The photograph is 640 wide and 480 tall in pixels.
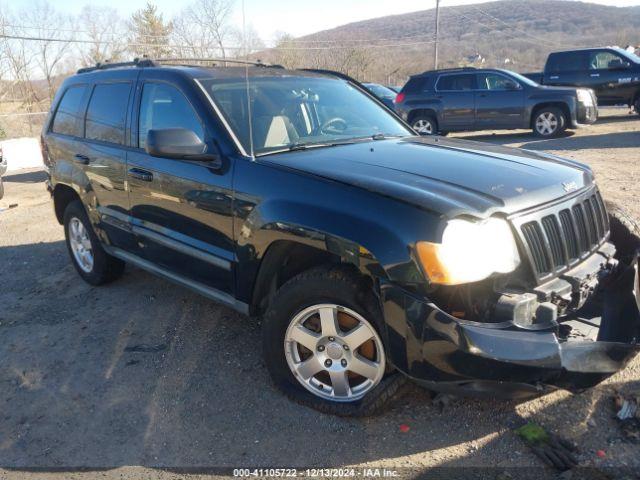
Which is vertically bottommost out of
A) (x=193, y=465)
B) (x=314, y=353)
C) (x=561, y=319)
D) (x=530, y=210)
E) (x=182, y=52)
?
(x=193, y=465)

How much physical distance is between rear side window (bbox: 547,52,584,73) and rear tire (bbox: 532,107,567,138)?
4.78 metres

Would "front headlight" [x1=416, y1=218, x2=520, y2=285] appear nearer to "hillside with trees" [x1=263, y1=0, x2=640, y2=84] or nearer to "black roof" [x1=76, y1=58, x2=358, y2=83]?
"black roof" [x1=76, y1=58, x2=358, y2=83]

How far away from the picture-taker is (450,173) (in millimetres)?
2840

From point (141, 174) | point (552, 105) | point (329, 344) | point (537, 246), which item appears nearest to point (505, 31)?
point (552, 105)

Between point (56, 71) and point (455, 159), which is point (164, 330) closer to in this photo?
point (455, 159)

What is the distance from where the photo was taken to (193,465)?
2641 mm

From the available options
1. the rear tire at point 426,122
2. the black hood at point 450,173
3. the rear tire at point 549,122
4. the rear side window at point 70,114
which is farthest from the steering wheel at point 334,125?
the rear tire at point 549,122

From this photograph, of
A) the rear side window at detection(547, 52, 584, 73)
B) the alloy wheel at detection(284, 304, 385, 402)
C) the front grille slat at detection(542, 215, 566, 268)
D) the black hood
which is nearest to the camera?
the black hood

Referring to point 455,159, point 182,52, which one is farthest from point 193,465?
point 182,52

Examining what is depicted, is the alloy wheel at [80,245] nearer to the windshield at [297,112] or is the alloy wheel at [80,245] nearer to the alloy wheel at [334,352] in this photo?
the windshield at [297,112]

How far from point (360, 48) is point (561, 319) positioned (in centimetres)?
3898

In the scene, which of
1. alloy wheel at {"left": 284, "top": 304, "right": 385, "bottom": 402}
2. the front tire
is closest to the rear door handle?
the front tire

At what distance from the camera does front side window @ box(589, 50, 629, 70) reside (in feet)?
52.0

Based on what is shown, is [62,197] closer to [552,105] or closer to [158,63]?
[158,63]
